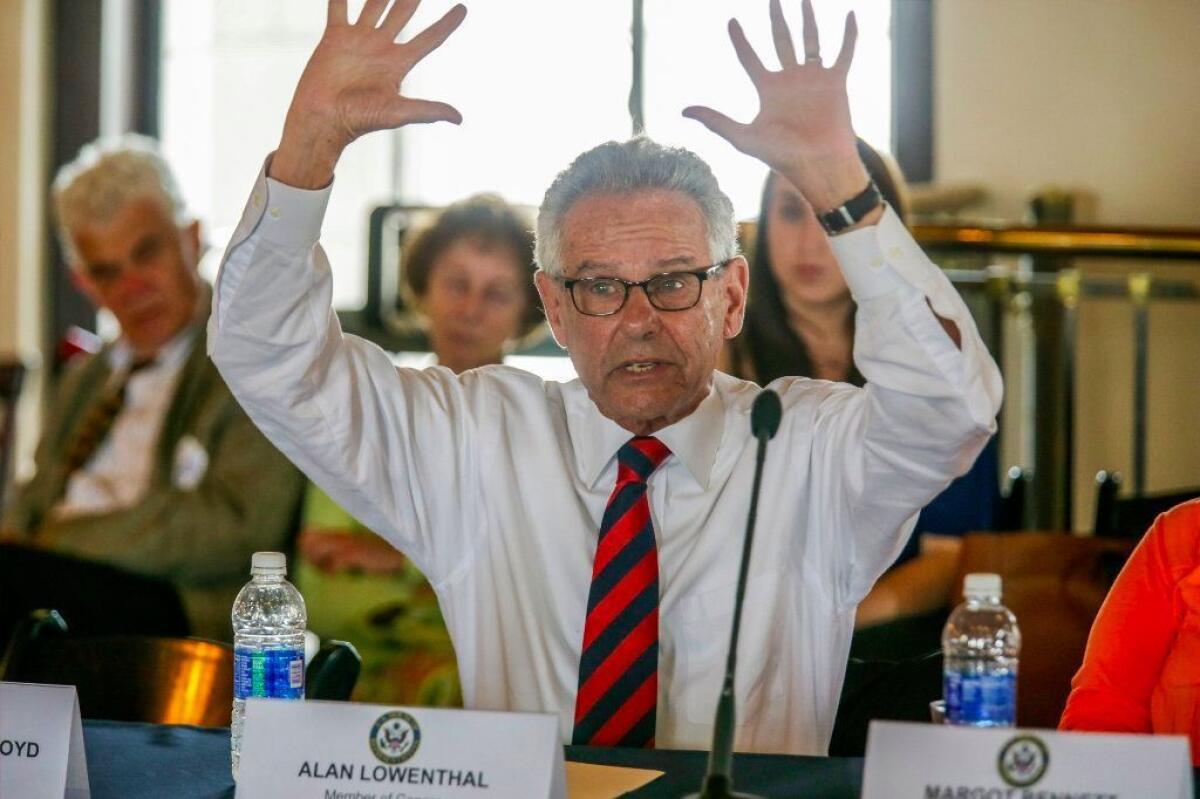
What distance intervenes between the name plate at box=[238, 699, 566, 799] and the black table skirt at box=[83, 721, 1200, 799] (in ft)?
0.41

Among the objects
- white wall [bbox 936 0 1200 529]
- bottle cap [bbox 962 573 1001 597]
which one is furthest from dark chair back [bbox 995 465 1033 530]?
bottle cap [bbox 962 573 1001 597]

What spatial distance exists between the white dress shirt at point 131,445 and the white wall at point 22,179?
112cm

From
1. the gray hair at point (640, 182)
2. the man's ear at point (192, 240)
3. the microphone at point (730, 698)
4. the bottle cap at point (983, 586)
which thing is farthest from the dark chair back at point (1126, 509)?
the man's ear at point (192, 240)

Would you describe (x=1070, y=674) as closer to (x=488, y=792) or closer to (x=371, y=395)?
(x=371, y=395)

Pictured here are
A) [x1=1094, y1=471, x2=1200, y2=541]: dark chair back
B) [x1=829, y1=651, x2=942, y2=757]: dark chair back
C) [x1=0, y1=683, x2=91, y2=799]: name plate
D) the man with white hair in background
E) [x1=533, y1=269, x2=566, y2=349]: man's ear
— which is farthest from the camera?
the man with white hair in background

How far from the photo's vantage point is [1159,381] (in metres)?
3.77

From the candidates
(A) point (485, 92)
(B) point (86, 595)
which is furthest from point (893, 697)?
(A) point (485, 92)

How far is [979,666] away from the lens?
5.04ft

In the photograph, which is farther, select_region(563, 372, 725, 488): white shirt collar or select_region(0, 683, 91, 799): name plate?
select_region(563, 372, 725, 488): white shirt collar

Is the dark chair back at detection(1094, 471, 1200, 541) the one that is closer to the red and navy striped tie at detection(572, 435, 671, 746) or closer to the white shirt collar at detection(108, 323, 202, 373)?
the red and navy striped tie at detection(572, 435, 671, 746)

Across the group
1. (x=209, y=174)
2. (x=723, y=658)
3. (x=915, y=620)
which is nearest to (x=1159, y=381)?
(x=915, y=620)

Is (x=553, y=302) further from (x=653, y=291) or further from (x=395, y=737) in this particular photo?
(x=395, y=737)

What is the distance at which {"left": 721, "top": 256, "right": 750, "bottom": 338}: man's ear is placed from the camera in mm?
1866

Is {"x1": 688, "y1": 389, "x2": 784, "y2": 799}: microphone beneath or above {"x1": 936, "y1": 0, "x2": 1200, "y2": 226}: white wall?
beneath
